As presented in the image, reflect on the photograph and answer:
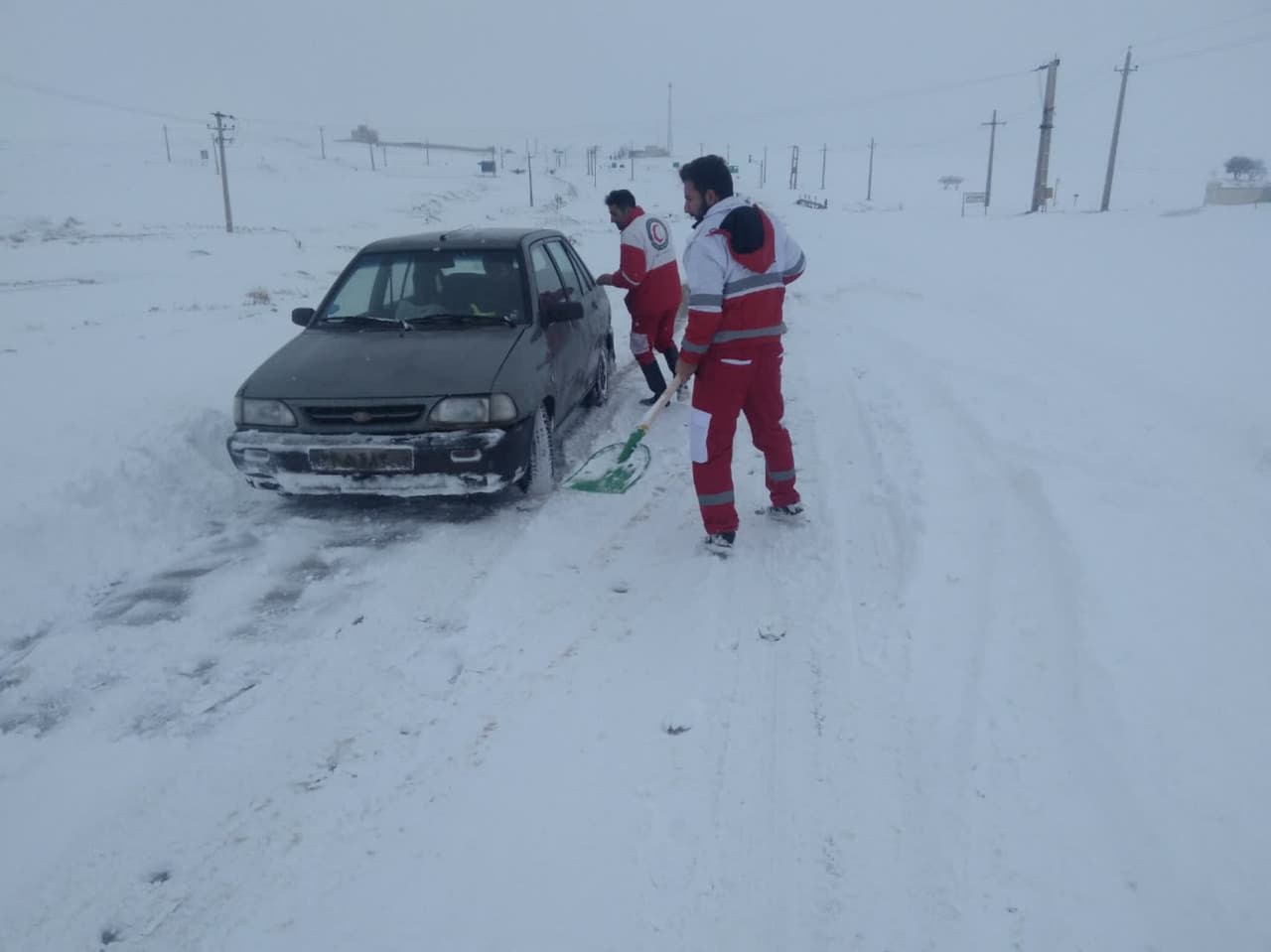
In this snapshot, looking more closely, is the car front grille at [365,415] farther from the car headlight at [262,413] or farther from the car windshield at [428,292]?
the car windshield at [428,292]

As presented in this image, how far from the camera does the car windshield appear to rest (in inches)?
221

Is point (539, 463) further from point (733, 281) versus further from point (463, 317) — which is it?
point (733, 281)

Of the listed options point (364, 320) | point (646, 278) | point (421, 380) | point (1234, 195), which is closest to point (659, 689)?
point (421, 380)

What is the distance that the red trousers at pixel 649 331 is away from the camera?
6979 millimetres

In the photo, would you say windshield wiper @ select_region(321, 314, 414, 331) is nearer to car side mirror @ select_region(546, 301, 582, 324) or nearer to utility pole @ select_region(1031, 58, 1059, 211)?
car side mirror @ select_region(546, 301, 582, 324)

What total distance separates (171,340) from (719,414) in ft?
21.3

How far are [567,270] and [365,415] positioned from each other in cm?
283

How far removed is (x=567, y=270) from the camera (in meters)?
6.96

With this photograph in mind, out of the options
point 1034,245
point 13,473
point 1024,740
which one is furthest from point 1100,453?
point 1034,245

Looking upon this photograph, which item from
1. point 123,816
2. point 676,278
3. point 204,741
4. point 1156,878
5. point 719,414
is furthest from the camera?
→ point 676,278

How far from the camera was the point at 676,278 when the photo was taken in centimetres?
704

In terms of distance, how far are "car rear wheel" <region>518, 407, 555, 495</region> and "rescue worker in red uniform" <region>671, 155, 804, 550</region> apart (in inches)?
44.0

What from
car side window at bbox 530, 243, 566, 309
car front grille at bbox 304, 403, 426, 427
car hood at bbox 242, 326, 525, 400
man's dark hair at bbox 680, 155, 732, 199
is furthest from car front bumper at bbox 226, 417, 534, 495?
man's dark hair at bbox 680, 155, 732, 199

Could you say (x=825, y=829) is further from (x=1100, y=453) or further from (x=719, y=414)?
(x=1100, y=453)
